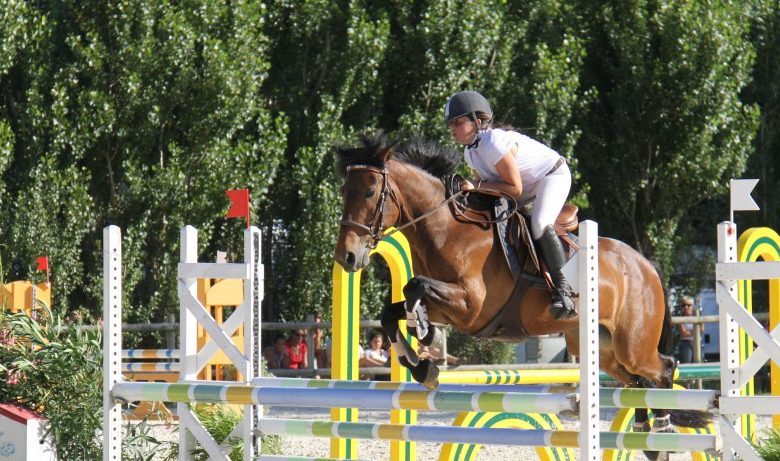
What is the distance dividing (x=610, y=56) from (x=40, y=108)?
8.24 metres

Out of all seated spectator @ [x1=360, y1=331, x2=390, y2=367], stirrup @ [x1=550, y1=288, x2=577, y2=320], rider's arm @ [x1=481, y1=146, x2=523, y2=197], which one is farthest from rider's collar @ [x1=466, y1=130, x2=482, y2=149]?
seated spectator @ [x1=360, y1=331, x2=390, y2=367]

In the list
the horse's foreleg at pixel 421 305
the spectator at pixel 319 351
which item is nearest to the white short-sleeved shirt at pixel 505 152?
the horse's foreleg at pixel 421 305

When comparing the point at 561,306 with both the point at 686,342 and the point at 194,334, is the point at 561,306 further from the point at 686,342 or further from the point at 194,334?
the point at 686,342

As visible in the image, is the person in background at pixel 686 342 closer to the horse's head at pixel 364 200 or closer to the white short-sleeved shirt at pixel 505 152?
the white short-sleeved shirt at pixel 505 152

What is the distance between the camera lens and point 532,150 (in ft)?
17.6

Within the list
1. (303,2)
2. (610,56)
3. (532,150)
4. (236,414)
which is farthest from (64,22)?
(532,150)

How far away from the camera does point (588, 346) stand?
155 inches

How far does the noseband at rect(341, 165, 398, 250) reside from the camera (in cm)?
468

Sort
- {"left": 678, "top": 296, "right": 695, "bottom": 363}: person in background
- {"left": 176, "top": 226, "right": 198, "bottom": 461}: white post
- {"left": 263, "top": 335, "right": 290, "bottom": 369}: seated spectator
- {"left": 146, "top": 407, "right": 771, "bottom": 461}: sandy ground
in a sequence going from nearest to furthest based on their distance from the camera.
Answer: {"left": 176, "top": 226, "right": 198, "bottom": 461}: white post
{"left": 146, "top": 407, "right": 771, "bottom": 461}: sandy ground
{"left": 263, "top": 335, "right": 290, "bottom": 369}: seated spectator
{"left": 678, "top": 296, "right": 695, "bottom": 363}: person in background

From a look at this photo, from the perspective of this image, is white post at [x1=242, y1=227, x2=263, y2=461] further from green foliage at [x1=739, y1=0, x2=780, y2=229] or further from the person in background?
green foliage at [x1=739, y1=0, x2=780, y2=229]

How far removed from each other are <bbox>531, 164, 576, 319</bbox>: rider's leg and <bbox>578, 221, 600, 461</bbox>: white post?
96cm

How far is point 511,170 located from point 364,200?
2.36 ft

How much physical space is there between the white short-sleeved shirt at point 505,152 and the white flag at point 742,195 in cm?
104

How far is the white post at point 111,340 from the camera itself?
4.79m
